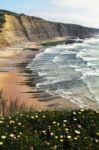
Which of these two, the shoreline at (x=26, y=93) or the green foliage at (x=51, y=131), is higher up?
the green foliage at (x=51, y=131)

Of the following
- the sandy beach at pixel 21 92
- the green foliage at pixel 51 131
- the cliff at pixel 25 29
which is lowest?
Result: the cliff at pixel 25 29

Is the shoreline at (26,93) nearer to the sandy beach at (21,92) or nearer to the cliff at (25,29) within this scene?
the sandy beach at (21,92)

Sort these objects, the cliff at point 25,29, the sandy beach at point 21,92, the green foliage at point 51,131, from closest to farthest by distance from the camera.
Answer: the green foliage at point 51,131
the sandy beach at point 21,92
the cliff at point 25,29

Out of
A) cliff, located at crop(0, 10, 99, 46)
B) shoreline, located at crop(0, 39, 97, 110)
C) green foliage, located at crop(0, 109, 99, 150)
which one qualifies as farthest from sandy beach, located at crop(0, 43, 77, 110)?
cliff, located at crop(0, 10, 99, 46)

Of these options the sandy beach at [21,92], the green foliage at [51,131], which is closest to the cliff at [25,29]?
the sandy beach at [21,92]

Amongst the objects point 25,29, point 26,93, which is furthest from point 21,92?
point 25,29

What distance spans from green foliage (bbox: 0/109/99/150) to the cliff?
232 feet

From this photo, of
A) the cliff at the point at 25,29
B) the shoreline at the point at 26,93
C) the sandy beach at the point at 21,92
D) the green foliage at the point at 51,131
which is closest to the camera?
the green foliage at the point at 51,131

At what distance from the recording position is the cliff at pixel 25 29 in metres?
87.4

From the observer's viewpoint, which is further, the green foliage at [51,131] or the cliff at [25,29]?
the cliff at [25,29]

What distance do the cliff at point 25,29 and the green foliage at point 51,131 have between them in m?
70.7

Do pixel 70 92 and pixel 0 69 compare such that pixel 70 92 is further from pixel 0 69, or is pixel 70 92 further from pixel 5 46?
pixel 5 46

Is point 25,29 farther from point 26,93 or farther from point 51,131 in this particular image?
point 51,131

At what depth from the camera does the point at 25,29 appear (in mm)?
98375
